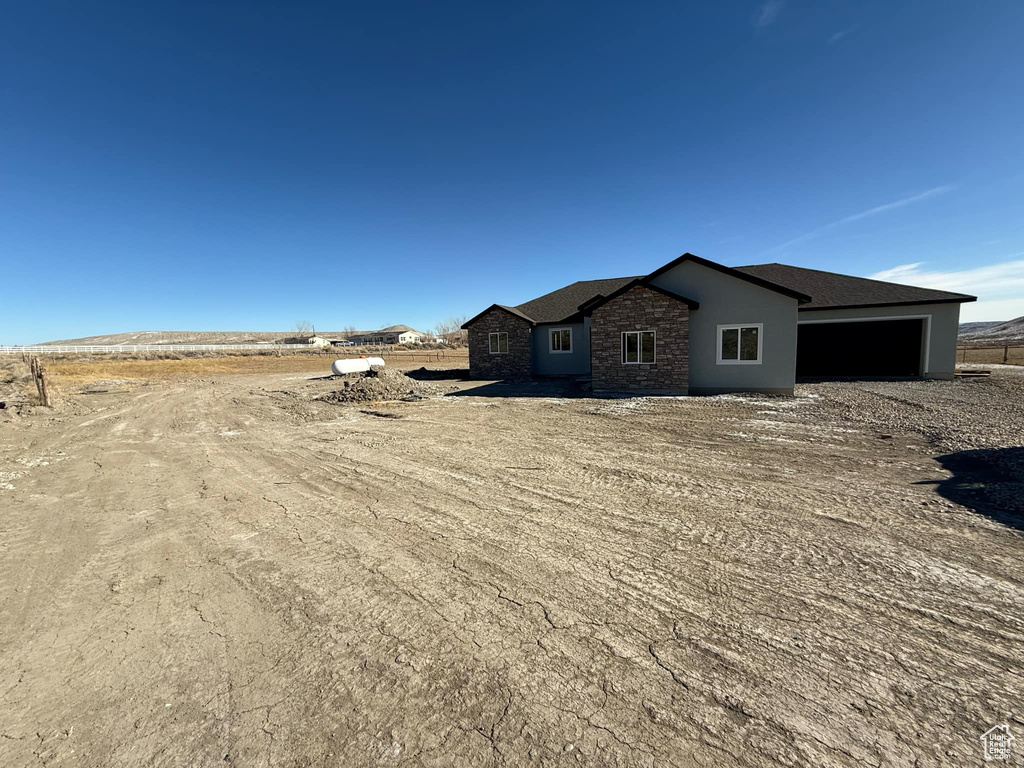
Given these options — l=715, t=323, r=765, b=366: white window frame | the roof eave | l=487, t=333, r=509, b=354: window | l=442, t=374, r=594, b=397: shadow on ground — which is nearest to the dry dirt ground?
l=715, t=323, r=765, b=366: white window frame

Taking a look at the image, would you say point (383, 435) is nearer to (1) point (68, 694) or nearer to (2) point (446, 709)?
(1) point (68, 694)

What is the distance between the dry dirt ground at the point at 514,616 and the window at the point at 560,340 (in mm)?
14651

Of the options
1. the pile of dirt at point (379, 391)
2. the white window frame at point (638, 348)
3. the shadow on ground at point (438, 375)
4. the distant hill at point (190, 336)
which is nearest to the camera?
the white window frame at point (638, 348)

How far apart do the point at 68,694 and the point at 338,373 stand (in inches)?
935

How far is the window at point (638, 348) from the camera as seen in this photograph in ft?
48.1

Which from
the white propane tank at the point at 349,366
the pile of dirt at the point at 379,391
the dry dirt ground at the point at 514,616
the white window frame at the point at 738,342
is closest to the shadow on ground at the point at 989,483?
the dry dirt ground at the point at 514,616

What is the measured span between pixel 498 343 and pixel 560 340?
3510 mm

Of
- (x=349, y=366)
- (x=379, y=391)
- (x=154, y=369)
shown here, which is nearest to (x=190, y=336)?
(x=154, y=369)

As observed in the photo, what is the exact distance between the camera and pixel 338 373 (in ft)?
81.1

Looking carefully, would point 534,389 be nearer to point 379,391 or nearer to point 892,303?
point 379,391

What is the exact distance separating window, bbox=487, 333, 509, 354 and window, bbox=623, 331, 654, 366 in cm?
841

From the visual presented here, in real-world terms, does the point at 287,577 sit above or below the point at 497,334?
below

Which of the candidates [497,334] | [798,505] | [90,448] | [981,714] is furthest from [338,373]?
[981,714]

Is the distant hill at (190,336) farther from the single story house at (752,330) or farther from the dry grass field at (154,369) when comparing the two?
the single story house at (752,330)
